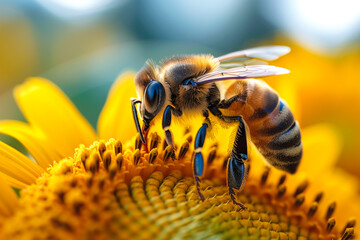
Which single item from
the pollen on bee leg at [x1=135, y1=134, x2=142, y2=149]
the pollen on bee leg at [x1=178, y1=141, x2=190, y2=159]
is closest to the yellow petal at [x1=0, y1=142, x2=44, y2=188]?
the pollen on bee leg at [x1=135, y1=134, x2=142, y2=149]

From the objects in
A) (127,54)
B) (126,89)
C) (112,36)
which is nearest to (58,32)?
(112,36)

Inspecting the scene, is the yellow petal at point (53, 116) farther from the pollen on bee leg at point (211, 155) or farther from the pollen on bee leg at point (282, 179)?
the pollen on bee leg at point (282, 179)

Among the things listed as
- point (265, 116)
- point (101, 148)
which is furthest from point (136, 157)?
point (265, 116)

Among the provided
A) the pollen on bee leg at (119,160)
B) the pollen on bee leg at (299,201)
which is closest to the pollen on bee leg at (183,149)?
the pollen on bee leg at (119,160)

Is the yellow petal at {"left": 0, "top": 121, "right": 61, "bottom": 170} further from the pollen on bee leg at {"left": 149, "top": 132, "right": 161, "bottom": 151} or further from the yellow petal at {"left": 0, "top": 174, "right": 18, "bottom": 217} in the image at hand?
the pollen on bee leg at {"left": 149, "top": 132, "right": 161, "bottom": 151}

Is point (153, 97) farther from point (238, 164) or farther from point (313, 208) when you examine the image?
point (313, 208)
